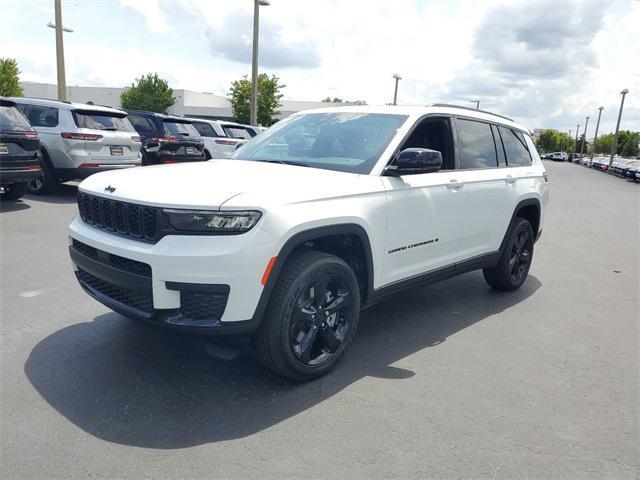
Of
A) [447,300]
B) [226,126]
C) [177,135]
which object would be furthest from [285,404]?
[226,126]

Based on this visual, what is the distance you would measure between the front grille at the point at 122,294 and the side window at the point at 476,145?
9.71ft

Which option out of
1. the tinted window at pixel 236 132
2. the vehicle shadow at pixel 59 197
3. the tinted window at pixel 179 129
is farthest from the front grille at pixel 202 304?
the tinted window at pixel 236 132

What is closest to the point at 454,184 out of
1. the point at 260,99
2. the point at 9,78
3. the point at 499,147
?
the point at 499,147

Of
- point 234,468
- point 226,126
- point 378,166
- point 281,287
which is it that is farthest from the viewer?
point 226,126

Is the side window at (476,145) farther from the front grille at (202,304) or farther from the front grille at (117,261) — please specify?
the front grille at (117,261)

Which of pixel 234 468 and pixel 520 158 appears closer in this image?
pixel 234 468

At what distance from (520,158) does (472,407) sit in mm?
3343

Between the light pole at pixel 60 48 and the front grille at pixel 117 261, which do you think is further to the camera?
the light pole at pixel 60 48

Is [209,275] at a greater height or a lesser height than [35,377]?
greater

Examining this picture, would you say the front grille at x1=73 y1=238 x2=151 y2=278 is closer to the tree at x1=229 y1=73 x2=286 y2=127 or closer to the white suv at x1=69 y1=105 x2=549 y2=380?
the white suv at x1=69 y1=105 x2=549 y2=380

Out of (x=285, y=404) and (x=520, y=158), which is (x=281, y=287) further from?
(x=520, y=158)

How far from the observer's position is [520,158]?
5.82 m

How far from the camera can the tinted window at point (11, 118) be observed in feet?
28.2

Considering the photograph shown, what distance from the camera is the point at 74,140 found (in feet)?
33.3
